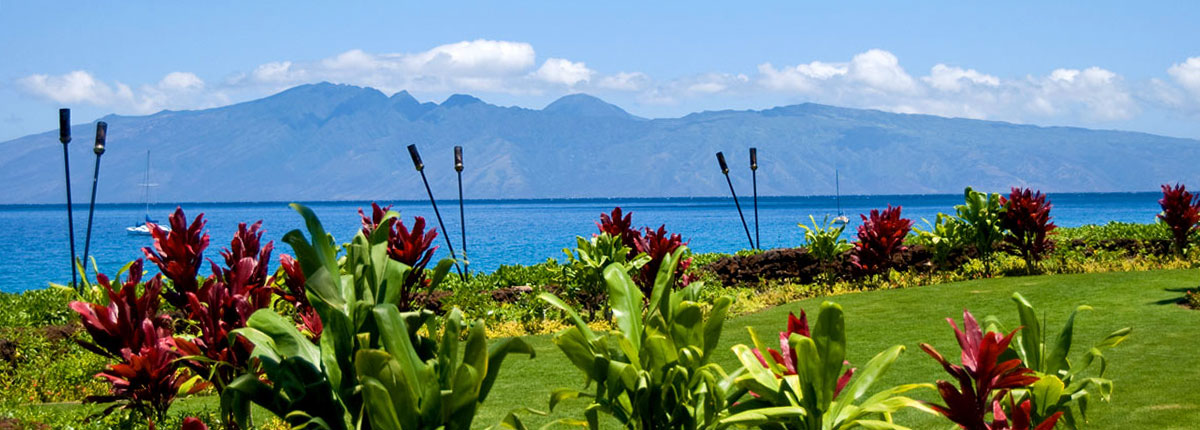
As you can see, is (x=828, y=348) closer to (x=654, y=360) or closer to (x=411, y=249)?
(x=654, y=360)

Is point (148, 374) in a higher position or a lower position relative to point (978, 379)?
lower

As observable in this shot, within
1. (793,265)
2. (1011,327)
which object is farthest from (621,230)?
(793,265)

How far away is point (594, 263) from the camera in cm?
1041

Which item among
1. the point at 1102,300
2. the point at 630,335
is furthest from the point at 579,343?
the point at 1102,300

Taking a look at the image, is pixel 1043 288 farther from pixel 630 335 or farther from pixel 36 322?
pixel 36 322

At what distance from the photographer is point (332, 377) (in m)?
3.04

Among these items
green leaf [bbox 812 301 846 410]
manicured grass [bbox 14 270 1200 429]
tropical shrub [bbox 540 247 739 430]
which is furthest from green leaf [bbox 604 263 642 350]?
manicured grass [bbox 14 270 1200 429]

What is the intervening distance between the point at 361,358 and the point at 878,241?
36.3ft

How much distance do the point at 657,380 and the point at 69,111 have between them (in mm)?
12480

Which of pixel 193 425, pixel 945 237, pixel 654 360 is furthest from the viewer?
pixel 945 237

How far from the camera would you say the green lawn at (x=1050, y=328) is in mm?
6020

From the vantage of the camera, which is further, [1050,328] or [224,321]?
[1050,328]

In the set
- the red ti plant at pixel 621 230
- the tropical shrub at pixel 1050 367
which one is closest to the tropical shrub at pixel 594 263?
the red ti plant at pixel 621 230

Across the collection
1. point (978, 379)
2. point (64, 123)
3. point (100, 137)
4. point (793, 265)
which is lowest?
point (793, 265)
